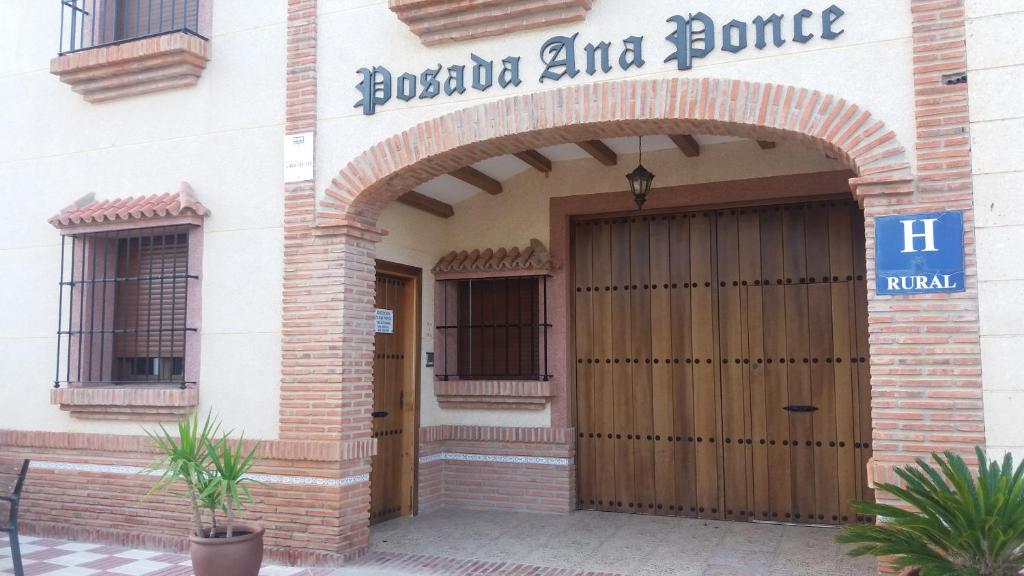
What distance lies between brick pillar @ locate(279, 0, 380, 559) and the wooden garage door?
237cm

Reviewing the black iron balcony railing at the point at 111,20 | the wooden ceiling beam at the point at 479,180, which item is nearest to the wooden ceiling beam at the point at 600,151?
the wooden ceiling beam at the point at 479,180

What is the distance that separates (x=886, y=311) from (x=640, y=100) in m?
1.98

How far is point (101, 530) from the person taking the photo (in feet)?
22.7

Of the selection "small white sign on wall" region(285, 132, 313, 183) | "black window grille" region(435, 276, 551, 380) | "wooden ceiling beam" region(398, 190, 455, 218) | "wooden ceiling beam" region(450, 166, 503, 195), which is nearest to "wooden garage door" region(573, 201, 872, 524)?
"black window grille" region(435, 276, 551, 380)

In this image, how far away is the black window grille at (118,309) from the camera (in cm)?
715

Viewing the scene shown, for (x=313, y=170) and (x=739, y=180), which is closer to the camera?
(x=313, y=170)

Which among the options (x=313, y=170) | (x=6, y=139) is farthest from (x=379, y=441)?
(x=6, y=139)

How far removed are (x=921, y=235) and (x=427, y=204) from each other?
452 centimetres

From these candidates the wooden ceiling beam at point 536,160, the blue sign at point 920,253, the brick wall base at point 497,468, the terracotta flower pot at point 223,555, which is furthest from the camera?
the brick wall base at point 497,468

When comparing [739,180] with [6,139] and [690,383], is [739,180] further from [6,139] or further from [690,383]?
[6,139]

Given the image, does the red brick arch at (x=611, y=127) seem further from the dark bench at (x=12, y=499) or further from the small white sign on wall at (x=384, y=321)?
the dark bench at (x=12, y=499)

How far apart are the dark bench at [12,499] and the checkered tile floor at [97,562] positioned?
0.27 m

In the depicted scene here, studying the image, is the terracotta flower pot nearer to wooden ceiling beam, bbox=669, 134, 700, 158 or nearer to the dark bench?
the dark bench

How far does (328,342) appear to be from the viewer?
20.6 feet
